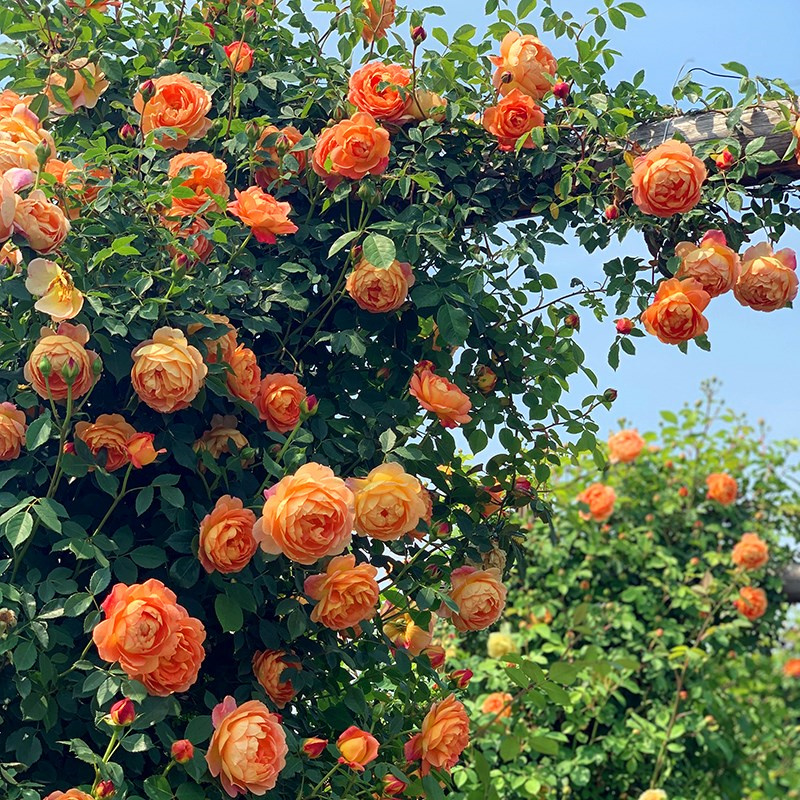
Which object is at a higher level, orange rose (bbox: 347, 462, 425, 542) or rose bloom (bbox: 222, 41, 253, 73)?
rose bloom (bbox: 222, 41, 253, 73)

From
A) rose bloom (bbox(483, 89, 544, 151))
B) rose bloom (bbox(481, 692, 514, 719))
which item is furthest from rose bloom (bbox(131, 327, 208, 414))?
rose bloom (bbox(481, 692, 514, 719))

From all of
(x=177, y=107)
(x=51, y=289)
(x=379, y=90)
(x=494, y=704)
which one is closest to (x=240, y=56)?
(x=177, y=107)

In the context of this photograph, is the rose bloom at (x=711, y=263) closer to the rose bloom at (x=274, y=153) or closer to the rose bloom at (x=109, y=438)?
the rose bloom at (x=274, y=153)

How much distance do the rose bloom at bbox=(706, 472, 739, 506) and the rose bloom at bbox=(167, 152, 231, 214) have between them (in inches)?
133

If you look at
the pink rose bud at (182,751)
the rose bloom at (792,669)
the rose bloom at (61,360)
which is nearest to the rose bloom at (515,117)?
the rose bloom at (61,360)

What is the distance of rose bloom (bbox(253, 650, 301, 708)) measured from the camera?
1.77 meters

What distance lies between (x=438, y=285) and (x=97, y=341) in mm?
621

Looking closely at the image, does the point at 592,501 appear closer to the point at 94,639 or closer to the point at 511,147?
the point at 511,147

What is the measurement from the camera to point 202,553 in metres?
1.71

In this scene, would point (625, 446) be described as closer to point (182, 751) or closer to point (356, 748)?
point (356, 748)

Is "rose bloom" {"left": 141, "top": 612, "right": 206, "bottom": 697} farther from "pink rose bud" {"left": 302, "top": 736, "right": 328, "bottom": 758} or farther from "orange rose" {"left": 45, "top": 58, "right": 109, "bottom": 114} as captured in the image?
"orange rose" {"left": 45, "top": 58, "right": 109, "bottom": 114}

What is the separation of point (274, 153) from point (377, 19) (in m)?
0.40

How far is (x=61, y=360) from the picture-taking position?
1674 millimetres

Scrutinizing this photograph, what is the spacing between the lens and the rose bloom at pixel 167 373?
66.2 inches
